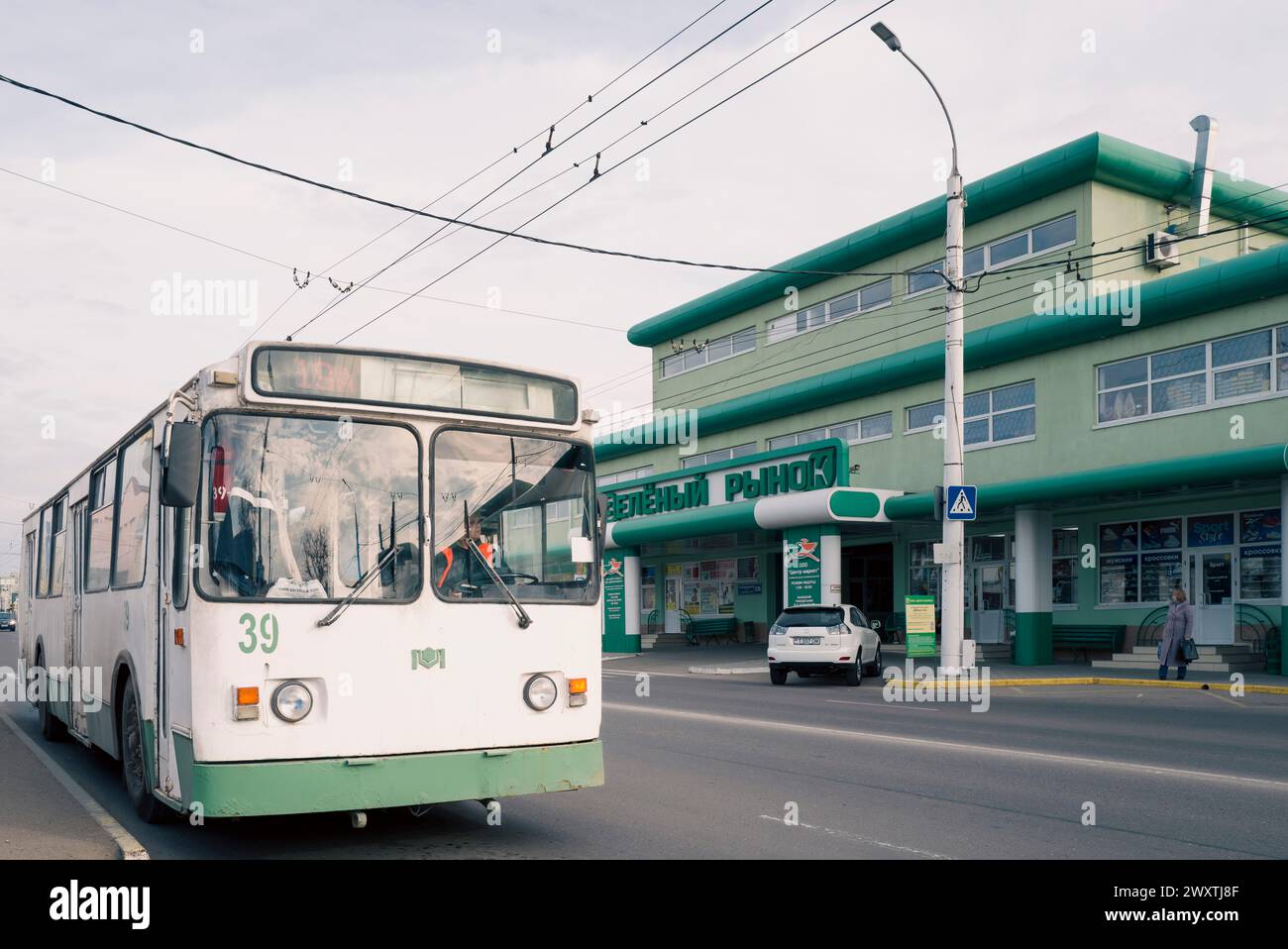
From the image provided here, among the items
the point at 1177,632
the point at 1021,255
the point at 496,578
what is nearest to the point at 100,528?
the point at 496,578

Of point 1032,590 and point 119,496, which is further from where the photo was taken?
point 1032,590

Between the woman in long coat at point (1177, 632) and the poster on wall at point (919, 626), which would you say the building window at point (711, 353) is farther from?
the woman in long coat at point (1177, 632)

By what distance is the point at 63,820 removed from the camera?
8508 millimetres

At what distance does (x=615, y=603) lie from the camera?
4012 cm

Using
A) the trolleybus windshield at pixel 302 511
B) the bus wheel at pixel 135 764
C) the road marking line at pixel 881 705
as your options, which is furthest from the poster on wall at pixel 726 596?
the trolleybus windshield at pixel 302 511

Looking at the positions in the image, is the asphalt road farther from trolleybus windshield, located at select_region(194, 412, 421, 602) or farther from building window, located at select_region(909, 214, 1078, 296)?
building window, located at select_region(909, 214, 1078, 296)

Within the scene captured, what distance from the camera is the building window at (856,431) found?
1337 inches

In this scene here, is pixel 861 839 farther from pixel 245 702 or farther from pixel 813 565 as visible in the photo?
pixel 813 565

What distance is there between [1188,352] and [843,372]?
11.0m

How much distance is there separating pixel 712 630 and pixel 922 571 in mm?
9607

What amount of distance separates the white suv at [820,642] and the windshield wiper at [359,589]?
17.3 metres

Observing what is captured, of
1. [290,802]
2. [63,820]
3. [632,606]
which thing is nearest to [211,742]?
[290,802]

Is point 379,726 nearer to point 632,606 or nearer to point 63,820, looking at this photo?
point 63,820

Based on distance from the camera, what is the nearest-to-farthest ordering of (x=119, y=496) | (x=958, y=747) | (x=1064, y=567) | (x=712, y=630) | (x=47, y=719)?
(x=119, y=496), (x=958, y=747), (x=47, y=719), (x=1064, y=567), (x=712, y=630)
